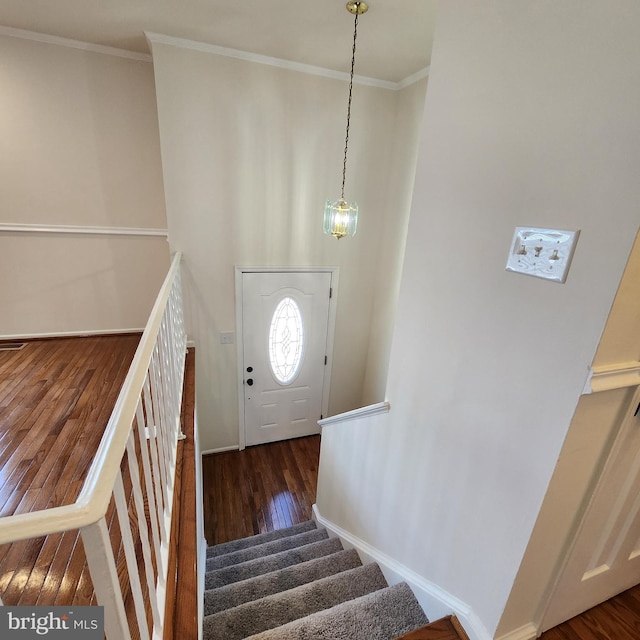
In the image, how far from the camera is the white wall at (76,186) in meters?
2.76

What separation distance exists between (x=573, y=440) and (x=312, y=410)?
3286mm

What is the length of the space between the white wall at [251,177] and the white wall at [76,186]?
59 cm

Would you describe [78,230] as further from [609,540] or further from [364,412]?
[609,540]

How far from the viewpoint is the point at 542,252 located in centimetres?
97

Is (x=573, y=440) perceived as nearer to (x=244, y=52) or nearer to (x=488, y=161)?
(x=488, y=161)

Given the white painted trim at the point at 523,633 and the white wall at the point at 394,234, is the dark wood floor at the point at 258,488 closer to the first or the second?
the white wall at the point at 394,234

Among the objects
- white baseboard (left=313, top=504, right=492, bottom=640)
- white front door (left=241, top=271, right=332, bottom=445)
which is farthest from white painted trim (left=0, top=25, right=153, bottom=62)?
white baseboard (left=313, top=504, right=492, bottom=640)

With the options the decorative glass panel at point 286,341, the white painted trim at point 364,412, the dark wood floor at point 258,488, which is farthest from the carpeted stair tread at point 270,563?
the decorative glass panel at point 286,341

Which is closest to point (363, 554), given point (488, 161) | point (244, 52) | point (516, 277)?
point (516, 277)

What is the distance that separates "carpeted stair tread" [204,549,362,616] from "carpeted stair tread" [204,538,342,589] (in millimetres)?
184

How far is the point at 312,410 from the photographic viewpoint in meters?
4.07

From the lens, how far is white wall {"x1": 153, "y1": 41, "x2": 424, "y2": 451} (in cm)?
271

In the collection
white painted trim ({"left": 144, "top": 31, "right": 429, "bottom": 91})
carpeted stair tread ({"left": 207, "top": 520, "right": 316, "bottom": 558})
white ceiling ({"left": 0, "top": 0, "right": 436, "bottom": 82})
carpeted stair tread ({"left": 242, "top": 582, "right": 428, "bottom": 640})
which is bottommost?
carpeted stair tread ({"left": 207, "top": 520, "right": 316, "bottom": 558})

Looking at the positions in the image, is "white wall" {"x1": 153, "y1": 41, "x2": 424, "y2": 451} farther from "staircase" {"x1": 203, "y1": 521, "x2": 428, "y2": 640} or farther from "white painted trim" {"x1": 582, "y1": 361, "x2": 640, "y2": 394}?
"white painted trim" {"x1": 582, "y1": 361, "x2": 640, "y2": 394}
